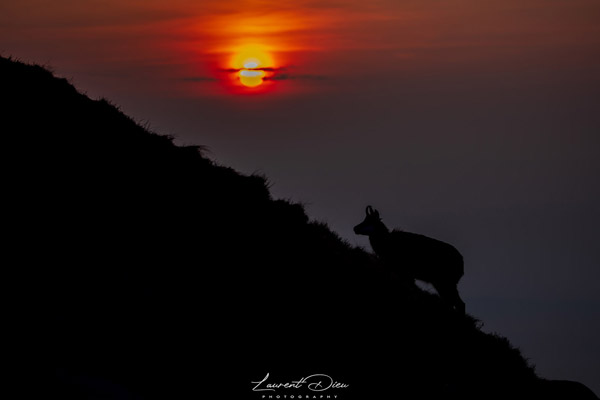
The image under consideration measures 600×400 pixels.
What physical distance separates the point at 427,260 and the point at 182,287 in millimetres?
11932

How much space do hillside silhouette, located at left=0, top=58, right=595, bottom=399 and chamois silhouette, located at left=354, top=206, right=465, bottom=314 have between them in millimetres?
2205

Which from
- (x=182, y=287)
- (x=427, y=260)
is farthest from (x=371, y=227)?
(x=182, y=287)

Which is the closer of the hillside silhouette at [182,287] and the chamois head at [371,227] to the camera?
the hillside silhouette at [182,287]

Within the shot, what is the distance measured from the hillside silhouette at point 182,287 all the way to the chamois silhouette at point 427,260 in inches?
86.8

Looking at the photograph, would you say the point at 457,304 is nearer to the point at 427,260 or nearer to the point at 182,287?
the point at 427,260

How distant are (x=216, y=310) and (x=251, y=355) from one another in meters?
1.15

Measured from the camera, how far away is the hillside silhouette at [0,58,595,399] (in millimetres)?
13766

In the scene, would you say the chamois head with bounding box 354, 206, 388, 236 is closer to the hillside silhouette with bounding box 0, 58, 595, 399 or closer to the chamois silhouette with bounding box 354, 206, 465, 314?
the chamois silhouette with bounding box 354, 206, 465, 314

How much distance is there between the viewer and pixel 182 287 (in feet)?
52.0

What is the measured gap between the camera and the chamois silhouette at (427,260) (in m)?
26.2
